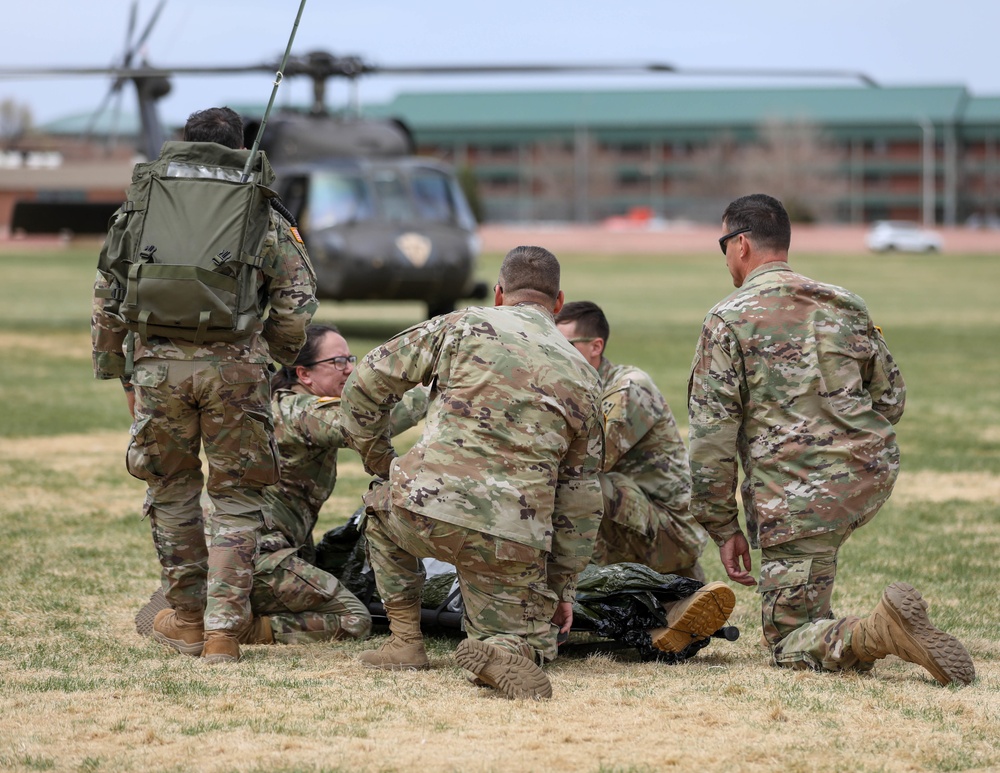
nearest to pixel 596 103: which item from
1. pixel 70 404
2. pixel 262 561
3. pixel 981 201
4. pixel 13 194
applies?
pixel 981 201

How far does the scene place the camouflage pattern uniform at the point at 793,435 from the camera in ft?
16.8

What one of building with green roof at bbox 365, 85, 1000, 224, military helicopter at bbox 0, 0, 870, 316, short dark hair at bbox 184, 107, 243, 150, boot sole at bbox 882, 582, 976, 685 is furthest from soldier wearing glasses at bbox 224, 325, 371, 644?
building with green roof at bbox 365, 85, 1000, 224

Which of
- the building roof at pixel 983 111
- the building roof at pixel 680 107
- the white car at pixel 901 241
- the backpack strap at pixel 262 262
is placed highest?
the building roof at pixel 680 107

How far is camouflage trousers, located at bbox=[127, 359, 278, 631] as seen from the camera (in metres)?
5.13

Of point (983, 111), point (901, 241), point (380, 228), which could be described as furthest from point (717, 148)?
point (380, 228)

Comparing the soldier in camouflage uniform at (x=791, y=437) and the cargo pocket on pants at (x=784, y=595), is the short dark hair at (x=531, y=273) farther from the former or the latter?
the cargo pocket on pants at (x=784, y=595)

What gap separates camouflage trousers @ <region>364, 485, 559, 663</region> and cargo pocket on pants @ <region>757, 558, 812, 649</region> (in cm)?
87

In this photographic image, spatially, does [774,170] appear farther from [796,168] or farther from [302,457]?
[302,457]

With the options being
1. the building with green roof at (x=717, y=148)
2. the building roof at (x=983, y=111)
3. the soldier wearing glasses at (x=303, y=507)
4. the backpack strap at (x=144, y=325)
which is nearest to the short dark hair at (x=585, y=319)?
the soldier wearing glasses at (x=303, y=507)

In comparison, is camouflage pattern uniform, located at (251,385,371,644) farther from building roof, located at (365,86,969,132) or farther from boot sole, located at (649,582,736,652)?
building roof, located at (365,86,969,132)

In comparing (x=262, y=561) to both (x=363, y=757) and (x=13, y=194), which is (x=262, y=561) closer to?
(x=363, y=757)

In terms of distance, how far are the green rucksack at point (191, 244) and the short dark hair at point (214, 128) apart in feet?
0.46

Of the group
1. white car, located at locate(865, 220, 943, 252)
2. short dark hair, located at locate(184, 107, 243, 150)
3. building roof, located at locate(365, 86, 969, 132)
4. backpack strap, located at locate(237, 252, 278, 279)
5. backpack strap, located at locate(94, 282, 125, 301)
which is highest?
building roof, located at locate(365, 86, 969, 132)

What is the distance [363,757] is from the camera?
3.92 metres
